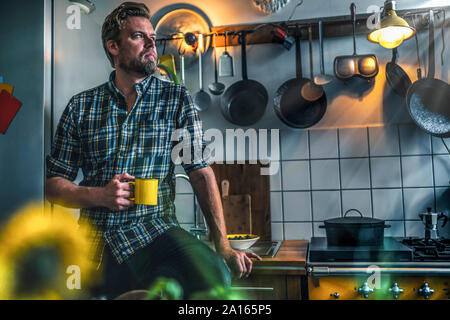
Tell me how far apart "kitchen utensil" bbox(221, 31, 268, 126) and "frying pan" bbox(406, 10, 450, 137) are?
19.7 inches

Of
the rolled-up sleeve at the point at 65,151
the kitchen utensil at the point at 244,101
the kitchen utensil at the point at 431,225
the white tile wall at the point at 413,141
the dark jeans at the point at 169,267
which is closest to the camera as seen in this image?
the dark jeans at the point at 169,267

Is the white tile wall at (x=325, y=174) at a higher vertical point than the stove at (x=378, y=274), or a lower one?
higher

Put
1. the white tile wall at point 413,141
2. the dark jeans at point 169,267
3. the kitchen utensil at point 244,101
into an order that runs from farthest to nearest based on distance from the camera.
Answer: the kitchen utensil at point 244,101 → the white tile wall at point 413,141 → the dark jeans at point 169,267

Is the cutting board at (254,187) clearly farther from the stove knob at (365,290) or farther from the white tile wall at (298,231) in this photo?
the stove knob at (365,290)

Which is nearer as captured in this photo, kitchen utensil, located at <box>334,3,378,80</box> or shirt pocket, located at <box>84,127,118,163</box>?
shirt pocket, located at <box>84,127,118,163</box>

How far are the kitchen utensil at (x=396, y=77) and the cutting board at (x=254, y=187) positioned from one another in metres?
0.53

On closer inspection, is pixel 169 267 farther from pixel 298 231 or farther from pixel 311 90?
pixel 311 90

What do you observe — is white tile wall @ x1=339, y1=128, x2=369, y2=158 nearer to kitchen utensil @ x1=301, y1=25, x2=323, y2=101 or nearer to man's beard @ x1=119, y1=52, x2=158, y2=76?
kitchen utensil @ x1=301, y1=25, x2=323, y2=101


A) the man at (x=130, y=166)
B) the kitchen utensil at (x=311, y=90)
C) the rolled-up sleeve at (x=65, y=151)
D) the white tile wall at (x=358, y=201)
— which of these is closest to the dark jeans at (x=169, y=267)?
the man at (x=130, y=166)

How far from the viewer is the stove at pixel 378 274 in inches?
41.3

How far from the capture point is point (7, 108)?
1037mm

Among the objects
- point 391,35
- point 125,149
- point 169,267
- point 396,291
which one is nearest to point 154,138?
point 125,149

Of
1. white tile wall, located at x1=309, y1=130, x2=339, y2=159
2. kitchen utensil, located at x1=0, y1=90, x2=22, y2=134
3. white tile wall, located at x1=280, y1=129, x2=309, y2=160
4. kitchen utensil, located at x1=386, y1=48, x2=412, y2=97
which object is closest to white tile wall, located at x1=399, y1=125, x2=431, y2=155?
kitchen utensil, located at x1=386, y1=48, x2=412, y2=97

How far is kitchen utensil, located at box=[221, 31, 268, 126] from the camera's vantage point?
147cm
